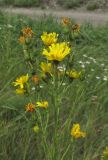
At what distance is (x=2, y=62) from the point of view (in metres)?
4.02

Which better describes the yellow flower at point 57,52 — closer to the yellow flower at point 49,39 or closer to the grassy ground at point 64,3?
the yellow flower at point 49,39

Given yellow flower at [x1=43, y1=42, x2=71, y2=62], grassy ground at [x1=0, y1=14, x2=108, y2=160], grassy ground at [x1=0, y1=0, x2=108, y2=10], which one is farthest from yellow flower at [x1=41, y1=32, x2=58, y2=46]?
grassy ground at [x1=0, y1=0, x2=108, y2=10]

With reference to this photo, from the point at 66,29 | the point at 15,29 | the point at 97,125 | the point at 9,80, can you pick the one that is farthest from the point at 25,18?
the point at 66,29

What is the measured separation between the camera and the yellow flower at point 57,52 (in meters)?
2.16

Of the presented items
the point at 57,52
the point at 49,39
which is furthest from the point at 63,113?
the point at 57,52

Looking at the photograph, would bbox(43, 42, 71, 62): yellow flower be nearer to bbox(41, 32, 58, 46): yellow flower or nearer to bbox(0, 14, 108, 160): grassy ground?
bbox(41, 32, 58, 46): yellow flower

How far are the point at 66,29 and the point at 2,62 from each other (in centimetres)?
158

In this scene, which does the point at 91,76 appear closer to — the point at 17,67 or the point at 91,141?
the point at 17,67

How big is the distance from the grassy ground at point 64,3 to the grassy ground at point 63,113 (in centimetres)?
300

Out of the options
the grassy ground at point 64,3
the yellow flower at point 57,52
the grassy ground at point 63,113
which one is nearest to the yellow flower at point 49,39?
the yellow flower at point 57,52

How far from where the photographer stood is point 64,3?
8148 mm

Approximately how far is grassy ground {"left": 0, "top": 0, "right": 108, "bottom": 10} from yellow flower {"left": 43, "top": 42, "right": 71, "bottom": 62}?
579cm

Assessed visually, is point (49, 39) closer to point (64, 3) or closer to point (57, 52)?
point (57, 52)

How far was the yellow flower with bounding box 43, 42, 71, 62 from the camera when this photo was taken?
216cm
